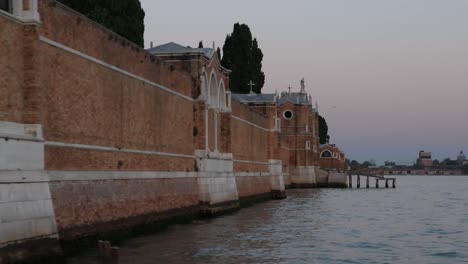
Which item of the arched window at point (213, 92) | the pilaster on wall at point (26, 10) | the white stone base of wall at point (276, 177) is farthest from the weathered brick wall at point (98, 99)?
the white stone base of wall at point (276, 177)

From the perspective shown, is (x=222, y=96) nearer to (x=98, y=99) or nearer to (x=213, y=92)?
(x=213, y=92)

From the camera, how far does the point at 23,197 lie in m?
12.3

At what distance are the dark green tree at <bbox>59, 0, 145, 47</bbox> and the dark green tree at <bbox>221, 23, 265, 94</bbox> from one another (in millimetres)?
28112

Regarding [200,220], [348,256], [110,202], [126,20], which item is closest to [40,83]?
[110,202]

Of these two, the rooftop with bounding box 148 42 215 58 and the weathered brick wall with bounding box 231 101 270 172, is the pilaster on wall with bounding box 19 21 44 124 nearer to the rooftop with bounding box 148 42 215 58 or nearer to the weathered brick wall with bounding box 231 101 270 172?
the rooftop with bounding box 148 42 215 58

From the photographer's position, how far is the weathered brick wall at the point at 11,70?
12.6m

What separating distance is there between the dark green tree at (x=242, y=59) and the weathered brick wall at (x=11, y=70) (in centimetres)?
5234

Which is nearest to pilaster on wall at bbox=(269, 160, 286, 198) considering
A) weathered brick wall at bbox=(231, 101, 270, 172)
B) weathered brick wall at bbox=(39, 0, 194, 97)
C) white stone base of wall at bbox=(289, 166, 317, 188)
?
weathered brick wall at bbox=(231, 101, 270, 172)

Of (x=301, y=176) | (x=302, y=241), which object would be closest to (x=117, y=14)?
(x=302, y=241)

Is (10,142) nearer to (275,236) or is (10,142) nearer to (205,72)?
(275,236)

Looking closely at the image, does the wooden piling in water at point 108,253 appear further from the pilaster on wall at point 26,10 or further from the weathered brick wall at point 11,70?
the pilaster on wall at point 26,10

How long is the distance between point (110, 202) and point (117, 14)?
2114 cm

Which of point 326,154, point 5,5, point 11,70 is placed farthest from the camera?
point 326,154

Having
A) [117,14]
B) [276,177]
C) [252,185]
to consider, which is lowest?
[252,185]
